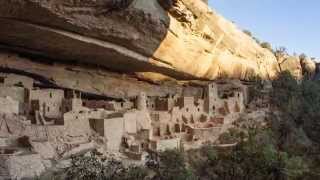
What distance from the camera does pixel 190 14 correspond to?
52.7 ft

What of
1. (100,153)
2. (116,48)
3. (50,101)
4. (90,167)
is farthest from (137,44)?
(90,167)

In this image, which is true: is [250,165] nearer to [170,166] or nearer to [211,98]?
[170,166]

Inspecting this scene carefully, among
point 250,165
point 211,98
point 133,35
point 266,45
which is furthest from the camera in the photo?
point 266,45

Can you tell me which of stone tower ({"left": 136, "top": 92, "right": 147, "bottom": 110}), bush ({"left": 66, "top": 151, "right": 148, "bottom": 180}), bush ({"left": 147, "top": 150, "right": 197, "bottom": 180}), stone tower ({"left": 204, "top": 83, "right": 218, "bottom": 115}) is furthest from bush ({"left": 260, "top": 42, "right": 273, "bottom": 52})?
bush ({"left": 66, "top": 151, "right": 148, "bottom": 180})

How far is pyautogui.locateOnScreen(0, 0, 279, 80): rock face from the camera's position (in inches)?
481

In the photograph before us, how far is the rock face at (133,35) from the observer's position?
40.1ft

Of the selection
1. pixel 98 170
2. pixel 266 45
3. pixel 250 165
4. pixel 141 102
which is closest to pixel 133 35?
pixel 141 102

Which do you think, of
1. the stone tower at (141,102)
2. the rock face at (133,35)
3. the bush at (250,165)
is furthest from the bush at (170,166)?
the rock face at (133,35)

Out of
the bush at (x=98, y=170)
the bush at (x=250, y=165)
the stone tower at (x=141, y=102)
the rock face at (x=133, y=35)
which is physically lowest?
the bush at (x=250, y=165)

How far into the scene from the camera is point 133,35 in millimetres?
14055

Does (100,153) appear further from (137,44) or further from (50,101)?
(137,44)

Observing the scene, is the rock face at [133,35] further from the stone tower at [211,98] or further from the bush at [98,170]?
the bush at [98,170]

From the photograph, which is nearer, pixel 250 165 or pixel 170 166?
pixel 170 166

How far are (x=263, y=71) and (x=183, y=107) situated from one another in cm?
683
